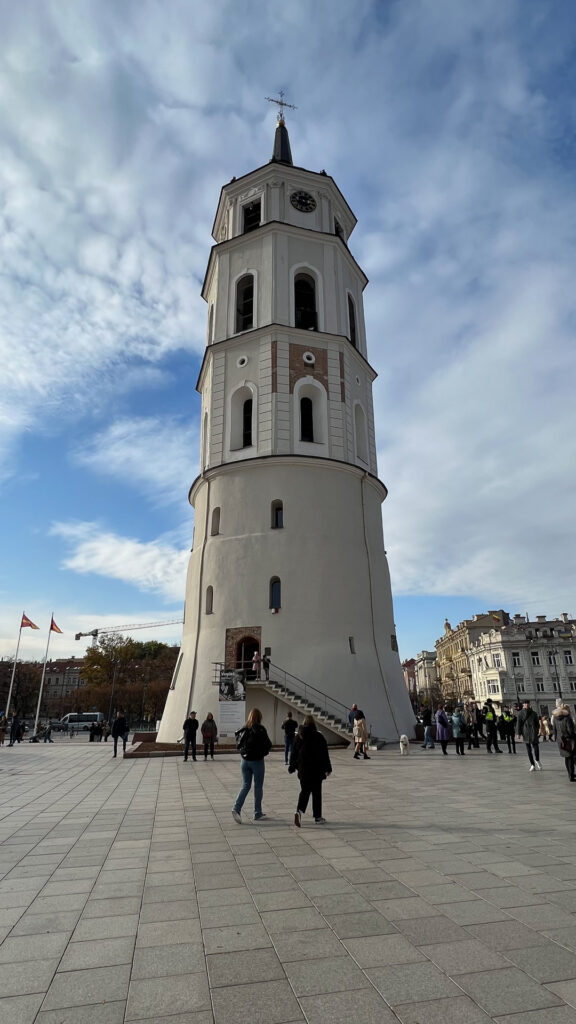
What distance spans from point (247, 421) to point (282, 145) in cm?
2025

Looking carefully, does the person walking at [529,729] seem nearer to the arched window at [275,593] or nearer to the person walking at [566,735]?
the person walking at [566,735]

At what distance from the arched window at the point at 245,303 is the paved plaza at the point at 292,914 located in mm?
24610

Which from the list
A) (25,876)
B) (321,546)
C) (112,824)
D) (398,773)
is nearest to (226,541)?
(321,546)

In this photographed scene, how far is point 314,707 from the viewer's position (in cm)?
2056

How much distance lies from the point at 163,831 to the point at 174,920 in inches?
142

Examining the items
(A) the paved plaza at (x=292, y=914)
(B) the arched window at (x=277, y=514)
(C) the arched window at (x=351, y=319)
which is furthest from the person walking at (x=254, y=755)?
(C) the arched window at (x=351, y=319)

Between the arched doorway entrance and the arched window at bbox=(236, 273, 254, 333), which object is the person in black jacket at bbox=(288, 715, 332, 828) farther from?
the arched window at bbox=(236, 273, 254, 333)

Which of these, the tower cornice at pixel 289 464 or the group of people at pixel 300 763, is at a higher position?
the tower cornice at pixel 289 464

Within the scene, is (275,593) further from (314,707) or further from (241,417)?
(241,417)

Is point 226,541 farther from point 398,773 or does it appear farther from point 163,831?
point 163,831

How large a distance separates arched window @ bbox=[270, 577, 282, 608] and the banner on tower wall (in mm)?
3070

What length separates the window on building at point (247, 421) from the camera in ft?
90.4

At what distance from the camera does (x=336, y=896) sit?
204 inches

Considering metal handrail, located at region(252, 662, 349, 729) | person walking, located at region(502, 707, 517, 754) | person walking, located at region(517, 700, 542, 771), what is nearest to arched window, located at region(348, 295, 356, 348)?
metal handrail, located at region(252, 662, 349, 729)
